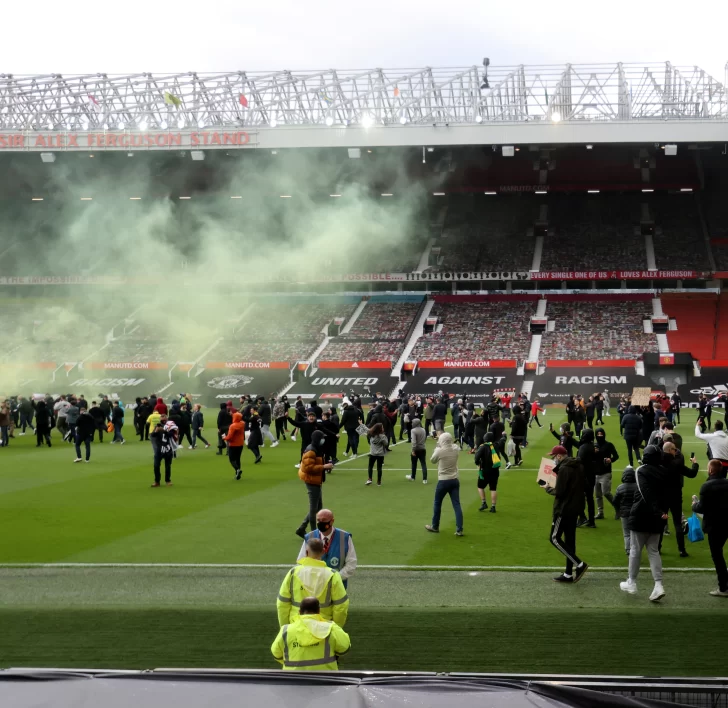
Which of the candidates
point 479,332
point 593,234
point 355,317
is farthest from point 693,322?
point 355,317

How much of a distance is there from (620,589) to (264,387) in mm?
36300

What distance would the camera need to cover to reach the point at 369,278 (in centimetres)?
5572

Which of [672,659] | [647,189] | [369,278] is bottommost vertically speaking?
[672,659]

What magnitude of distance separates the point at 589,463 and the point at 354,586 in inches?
184

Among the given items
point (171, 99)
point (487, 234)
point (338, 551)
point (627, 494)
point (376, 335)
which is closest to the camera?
point (338, 551)

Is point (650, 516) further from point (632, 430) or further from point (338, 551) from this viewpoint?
point (632, 430)

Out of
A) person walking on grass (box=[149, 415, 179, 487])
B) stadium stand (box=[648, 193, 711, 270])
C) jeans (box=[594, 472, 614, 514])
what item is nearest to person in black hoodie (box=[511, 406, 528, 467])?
jeans (box=[594, 472, 614, 514])

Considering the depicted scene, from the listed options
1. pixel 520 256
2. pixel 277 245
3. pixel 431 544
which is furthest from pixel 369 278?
pixel 431 544

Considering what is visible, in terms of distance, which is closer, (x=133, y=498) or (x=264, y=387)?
(x=133, y=498)

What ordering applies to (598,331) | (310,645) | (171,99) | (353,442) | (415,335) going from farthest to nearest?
(415,335)
(598,331)
(171,99)
(353,442)
(310,645)

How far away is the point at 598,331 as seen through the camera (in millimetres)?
48812

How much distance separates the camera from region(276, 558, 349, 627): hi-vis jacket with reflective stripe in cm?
577

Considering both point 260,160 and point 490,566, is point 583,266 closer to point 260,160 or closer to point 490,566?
point 260,160

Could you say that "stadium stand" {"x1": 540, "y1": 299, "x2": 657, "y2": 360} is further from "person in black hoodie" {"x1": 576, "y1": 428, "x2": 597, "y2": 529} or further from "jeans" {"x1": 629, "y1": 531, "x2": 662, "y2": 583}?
"jeans" {"x1": 629, "y1": 531, "x2": 662, "y2": 583}
